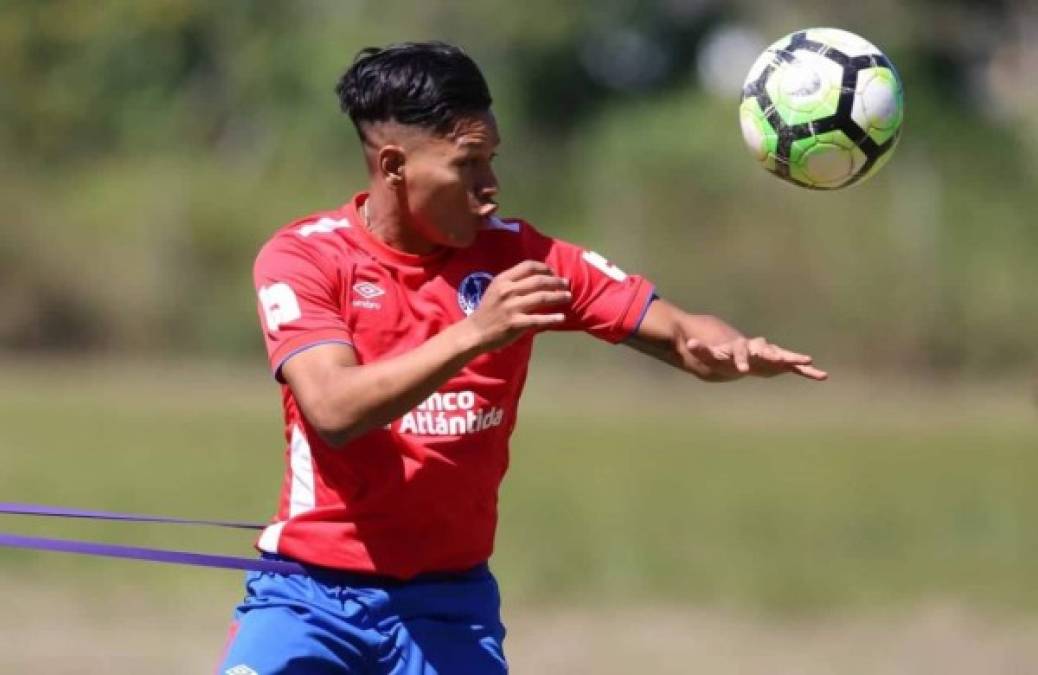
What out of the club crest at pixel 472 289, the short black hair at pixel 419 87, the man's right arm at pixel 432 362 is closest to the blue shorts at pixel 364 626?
the man's right arm at pixel 432 362

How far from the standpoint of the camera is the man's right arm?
466 centimetres

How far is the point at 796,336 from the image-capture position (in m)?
26.5

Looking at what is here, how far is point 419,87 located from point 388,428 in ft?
3.01

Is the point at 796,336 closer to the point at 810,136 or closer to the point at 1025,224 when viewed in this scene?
the point at 1025,224

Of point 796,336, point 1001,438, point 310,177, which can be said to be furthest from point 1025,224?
point 310,177

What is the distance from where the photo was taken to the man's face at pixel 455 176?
5207 millimetres

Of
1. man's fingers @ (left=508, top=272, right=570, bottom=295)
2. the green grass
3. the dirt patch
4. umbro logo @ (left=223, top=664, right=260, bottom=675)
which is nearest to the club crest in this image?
man's fingers @ (left=508, top=272, right=570, bottom=295)

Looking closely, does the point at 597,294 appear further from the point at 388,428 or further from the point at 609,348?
the point at 609,348

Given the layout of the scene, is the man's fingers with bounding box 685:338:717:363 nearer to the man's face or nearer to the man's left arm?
the man's left arm

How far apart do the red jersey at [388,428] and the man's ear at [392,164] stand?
19 centimetres

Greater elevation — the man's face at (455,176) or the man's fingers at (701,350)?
the man's face at (455,176)

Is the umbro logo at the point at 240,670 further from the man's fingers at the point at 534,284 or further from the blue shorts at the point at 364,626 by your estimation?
the man's fingers at the point at 534,284

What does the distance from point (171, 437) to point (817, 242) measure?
9950 millimetres

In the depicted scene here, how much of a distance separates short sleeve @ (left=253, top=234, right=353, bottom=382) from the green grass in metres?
7.82
